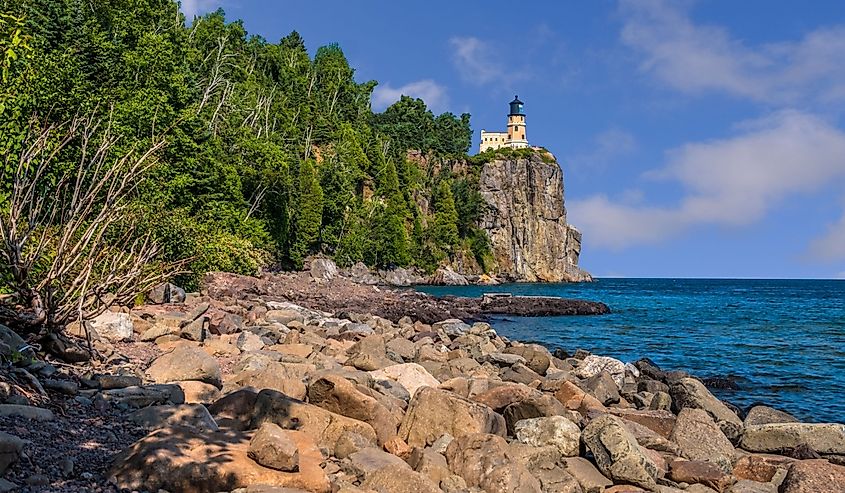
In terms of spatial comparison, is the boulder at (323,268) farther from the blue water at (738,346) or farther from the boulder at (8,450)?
the boulder at (8,450)

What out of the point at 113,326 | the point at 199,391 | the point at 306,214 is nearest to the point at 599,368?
the point at 199,391

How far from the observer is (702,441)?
30.7ft

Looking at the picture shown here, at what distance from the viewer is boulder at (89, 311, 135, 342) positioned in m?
11.5

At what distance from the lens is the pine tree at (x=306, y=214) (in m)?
61.5

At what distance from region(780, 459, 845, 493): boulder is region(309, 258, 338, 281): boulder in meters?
53.7

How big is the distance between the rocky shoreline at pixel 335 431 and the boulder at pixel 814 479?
2cm

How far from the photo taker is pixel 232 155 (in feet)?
152

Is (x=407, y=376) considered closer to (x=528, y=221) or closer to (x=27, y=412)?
(x=27, y=412)

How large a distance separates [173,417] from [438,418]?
10.8 feet

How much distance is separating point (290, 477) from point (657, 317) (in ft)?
139

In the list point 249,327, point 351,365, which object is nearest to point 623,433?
point 351,365

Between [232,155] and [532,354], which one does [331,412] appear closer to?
[532,354]

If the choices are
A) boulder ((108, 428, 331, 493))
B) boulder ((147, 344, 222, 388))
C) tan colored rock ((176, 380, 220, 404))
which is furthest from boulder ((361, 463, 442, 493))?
boulder ((147, 344, 222, 388))

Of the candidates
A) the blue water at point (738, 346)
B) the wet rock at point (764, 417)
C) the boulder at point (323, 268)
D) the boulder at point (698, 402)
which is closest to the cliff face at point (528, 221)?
the boulder at point (323, 268)
